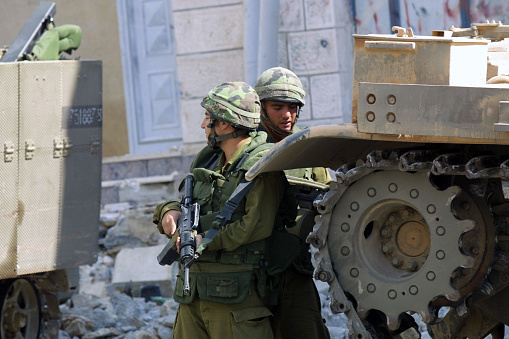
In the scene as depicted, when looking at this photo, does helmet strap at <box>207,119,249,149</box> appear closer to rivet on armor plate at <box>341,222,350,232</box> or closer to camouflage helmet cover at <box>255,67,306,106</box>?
camouflage helmet cover at <box>255,67,306,106</box>

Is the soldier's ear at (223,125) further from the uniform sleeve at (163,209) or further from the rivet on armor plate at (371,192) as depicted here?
the rivet on armor plate at (371,192)

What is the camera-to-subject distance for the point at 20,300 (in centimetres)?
654

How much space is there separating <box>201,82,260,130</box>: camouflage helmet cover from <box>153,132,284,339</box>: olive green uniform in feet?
0.41

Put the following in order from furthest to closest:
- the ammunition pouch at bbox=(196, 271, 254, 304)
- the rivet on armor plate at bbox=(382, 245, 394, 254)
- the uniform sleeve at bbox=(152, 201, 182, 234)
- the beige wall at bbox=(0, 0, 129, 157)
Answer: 1. the beige wall at bbox=(0, 0, 129, 157)
2. the uniform sleeve at bbox=(152, 201, 182, 234)
3. the ammunition pouch at bbox=(196, 271, 254, 304)
4. the rivet on armor plate at bbox=(382, 245, 394, 254)

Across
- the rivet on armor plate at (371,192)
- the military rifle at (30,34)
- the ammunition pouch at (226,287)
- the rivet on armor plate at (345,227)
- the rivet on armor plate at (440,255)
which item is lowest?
the ammunition pouch at (226,287)

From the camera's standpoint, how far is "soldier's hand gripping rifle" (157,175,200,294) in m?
3.90

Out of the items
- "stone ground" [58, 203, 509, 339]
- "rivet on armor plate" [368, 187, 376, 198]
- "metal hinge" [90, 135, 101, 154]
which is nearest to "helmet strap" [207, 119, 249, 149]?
"rivet on armor plate" [368, 187, 376, 198]

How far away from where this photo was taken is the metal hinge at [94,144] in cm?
611

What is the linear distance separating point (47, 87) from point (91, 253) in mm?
1191

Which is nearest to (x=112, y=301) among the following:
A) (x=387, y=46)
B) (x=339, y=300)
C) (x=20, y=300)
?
(x=20, y=300)

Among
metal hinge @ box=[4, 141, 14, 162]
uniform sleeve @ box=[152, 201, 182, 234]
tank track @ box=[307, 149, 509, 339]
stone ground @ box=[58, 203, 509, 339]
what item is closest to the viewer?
tank track @ box=[307, 149, 509, 339]

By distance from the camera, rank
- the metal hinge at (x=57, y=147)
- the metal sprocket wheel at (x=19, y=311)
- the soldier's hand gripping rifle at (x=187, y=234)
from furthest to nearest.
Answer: the metal sprocket wheel at (x=19, y=311), the metal hinge at (x=57, y=147), the soldier's hand gripping rifle at (x=187, y=234)

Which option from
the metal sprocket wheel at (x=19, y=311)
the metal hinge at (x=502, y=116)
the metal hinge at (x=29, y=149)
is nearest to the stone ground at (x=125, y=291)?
the metal sprocket wheel at (x=19, y=311)

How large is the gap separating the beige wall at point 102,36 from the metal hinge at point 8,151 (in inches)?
231
